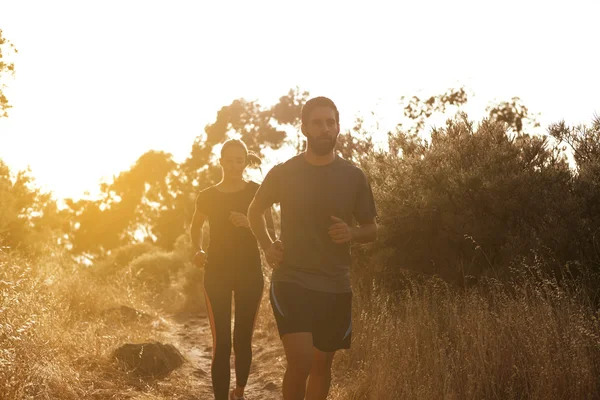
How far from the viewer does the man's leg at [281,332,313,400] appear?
154 inches

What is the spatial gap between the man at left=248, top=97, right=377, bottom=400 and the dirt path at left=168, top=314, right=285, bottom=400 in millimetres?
3291

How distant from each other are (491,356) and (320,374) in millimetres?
1813

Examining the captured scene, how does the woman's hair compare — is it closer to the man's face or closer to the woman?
the woman

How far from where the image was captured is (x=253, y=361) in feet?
30.6

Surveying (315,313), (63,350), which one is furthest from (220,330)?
(63,350)

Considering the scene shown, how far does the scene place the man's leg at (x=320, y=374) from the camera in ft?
13.8

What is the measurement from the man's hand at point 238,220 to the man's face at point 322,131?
172 cm

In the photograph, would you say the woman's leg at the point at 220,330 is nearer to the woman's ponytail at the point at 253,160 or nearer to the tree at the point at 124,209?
the woman's ponytail at the point at 253,160

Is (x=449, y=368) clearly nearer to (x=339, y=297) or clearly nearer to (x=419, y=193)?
(x=339, y=297)

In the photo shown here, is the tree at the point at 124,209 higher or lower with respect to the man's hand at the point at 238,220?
higher

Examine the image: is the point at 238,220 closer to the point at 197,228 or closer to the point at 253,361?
the point at 197,228

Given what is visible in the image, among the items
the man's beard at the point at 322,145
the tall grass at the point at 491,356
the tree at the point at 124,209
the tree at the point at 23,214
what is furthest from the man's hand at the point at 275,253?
the tree at the point at 124,209

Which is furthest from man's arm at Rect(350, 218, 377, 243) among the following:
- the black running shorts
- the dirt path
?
the dirt path

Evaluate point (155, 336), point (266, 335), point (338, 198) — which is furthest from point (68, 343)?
point (338, 198)
